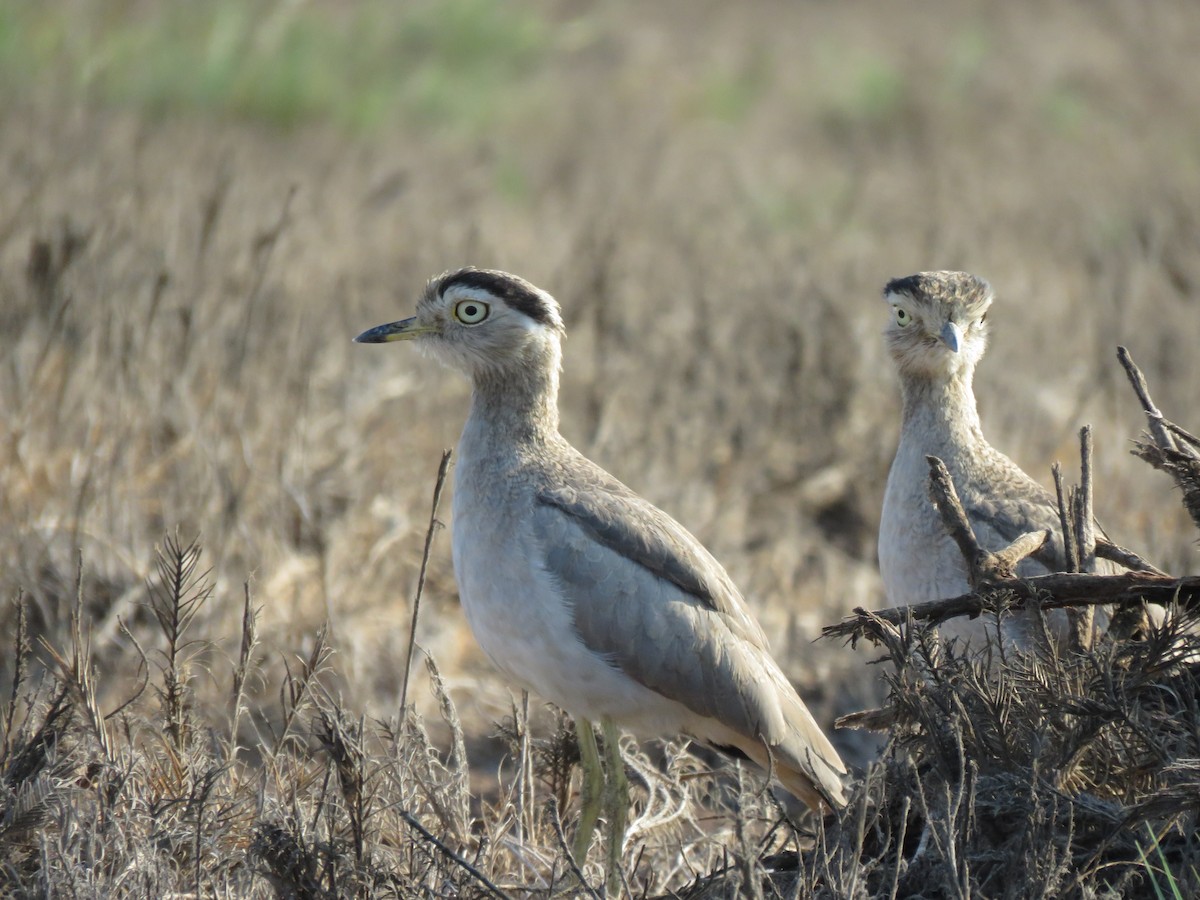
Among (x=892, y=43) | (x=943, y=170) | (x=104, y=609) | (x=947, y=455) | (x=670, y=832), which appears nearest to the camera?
(x=670, y=832)

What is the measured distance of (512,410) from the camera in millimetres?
4668

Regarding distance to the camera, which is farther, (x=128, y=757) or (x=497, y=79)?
(x=497, y=79)

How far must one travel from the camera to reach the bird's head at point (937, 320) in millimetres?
5133

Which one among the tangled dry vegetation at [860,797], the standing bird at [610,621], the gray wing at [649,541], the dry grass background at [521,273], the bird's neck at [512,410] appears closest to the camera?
the tangled dry vegetation at [860,797]

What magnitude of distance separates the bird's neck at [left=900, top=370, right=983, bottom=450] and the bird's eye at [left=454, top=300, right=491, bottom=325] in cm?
156

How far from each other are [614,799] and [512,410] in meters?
1.24

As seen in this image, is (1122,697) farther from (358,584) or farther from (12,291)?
(12,291)

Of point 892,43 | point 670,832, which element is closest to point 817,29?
point 892,43

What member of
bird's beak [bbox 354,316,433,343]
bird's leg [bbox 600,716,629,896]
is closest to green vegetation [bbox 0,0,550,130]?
bird's beak [bbox 354,316,433,343]

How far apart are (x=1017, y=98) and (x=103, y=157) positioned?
10.8 metres

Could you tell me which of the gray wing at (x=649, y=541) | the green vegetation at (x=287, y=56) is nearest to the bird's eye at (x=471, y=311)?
the gray wing at (x=649, y=541)

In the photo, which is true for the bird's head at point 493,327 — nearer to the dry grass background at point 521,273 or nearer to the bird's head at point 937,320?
the dry grass background at point 521,273

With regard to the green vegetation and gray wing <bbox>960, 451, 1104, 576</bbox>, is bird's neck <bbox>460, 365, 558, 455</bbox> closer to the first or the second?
gray wing <bbox>960, 451, 1104, 576</bbox>

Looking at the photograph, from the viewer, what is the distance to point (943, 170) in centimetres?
1361
